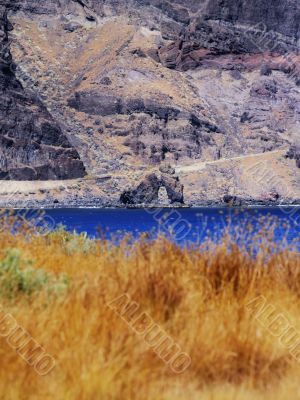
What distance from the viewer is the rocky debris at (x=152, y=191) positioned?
451 ft

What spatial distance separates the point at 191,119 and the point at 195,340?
163m

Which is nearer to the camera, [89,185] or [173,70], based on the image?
[89,185]

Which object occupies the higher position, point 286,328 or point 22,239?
point 286,328

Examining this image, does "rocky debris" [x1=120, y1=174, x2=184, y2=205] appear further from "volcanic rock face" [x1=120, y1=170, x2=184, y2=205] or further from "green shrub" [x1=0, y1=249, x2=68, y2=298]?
"green shrub" [x1=0, y1=249, x2=68, y2=298]

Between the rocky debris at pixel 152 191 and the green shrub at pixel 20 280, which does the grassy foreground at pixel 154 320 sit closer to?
the green shrub at pixel 20 280

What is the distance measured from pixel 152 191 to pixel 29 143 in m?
28.4

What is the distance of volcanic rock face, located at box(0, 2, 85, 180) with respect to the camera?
143 meters

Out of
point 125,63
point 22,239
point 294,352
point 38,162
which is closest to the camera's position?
point 294,352

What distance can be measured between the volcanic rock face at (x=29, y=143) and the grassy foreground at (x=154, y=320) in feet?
446

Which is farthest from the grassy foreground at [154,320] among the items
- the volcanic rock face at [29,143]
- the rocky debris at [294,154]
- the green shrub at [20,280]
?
the rocky debris at [294,154]

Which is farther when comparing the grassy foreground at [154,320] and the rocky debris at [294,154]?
the rocky debris at [294,154]

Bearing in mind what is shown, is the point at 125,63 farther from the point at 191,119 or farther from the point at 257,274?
the point at 257,274

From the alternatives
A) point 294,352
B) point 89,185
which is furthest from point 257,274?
point 89,185

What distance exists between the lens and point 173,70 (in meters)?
194
